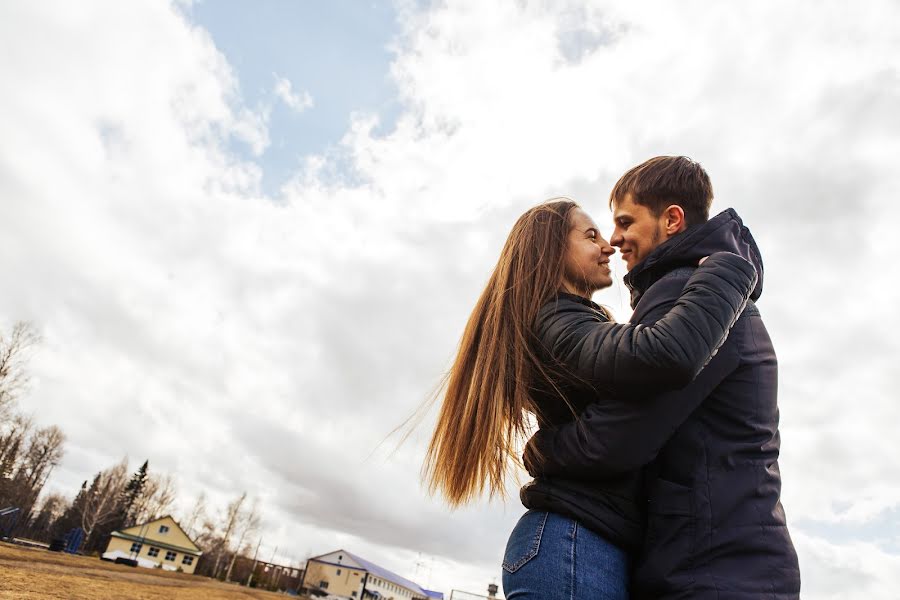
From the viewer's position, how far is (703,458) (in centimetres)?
162

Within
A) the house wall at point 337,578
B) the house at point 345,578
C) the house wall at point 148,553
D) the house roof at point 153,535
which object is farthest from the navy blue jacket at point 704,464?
the house wall at point 337,578

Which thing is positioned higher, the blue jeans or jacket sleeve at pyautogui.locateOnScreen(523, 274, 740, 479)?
jacket sleeve at pyautogui.locateOnScreen(523, 274, 740, 479)

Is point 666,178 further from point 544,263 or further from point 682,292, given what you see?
point 682,292

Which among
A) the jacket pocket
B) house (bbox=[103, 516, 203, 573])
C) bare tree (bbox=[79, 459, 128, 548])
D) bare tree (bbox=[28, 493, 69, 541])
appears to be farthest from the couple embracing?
bare tree (bbox=[28, 493, 69, 541])

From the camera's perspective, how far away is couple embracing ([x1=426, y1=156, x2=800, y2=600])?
153 centimetres

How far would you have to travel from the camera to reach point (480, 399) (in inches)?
80.7

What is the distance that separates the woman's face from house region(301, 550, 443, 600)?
73944mm

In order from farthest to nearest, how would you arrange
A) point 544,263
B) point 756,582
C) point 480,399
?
point 544,263, point 480,399, point 756,582

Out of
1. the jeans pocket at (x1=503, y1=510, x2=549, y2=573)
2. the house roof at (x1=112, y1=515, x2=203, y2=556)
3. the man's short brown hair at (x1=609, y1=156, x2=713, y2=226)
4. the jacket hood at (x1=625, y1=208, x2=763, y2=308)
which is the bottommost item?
the house roof at (x1=112, y1=515, x2=203, y2=556)

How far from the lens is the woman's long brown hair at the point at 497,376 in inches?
79.7

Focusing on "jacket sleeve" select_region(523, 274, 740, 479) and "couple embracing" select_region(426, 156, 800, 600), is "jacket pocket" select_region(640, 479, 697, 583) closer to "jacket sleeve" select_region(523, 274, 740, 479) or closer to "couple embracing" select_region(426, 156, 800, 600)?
"couple embracing" select_region(426, 156, 800, 600)

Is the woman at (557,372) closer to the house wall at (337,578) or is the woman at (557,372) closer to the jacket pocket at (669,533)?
the jacket pocket at (669,533)

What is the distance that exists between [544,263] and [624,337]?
2.12 ft

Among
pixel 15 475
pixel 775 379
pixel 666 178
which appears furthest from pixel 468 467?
pixel 15 475
